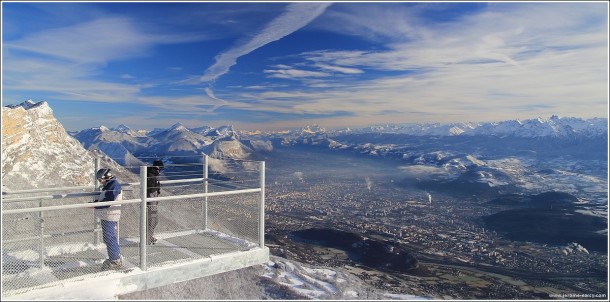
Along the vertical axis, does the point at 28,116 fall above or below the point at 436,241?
above

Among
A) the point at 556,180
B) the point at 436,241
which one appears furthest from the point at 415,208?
the point at 556,180

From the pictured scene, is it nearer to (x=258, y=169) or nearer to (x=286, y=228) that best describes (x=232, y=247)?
(x=258, y=169)

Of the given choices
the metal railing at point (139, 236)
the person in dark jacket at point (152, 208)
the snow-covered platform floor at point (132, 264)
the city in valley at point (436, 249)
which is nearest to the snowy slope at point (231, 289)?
the snow-covered platform floor at point (132, 264)

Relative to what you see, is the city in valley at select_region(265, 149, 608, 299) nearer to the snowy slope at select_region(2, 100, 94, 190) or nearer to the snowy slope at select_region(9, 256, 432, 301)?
the snowy slope at select_region(9, 256, 432, 301)

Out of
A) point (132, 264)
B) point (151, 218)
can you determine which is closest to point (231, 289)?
point (151, 218)

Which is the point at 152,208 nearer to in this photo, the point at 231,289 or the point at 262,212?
the point at 262,212

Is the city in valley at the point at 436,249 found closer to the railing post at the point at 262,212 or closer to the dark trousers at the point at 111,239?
the railing post at the point at 262,212
